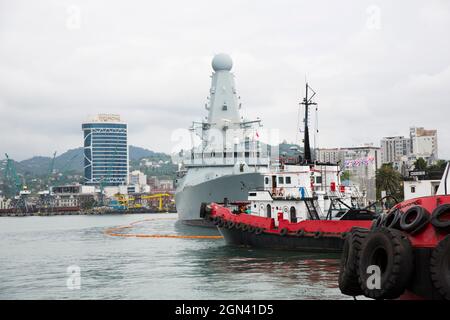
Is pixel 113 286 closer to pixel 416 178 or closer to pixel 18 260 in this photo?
pixel 18 260

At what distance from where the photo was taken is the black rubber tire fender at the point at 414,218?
14.0 m

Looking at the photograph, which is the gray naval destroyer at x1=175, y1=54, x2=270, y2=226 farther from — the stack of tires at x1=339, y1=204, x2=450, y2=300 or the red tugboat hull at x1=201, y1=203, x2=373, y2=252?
the stack of tires at x1=339, y1=204, x2=450, y2=300

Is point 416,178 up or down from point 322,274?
up

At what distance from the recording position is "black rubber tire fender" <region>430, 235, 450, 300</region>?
12.9 meters

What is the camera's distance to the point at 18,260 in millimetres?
38625

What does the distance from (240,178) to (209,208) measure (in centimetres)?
2043

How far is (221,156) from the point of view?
73625mm

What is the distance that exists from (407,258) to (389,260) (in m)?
0.40

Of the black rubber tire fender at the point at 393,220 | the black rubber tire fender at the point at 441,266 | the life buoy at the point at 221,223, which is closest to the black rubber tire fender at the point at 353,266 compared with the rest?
the black rubber tire fender at the point at 393,220

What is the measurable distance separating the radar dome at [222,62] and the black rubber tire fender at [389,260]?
2651 inches

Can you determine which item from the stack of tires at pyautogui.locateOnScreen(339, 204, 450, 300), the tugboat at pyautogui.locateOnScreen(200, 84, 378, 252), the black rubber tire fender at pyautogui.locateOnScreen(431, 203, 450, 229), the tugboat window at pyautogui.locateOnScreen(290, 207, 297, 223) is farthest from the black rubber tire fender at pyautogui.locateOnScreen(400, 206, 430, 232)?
the tugboat window at pyautogui.locateOnScreen(290, 207, 297, 223)

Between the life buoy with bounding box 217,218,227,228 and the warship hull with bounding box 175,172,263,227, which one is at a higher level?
the warship hull with bounding box 175,172,263,227

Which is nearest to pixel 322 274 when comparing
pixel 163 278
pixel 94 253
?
pixel 163 278

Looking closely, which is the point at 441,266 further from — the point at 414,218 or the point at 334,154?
the point at 334,154
